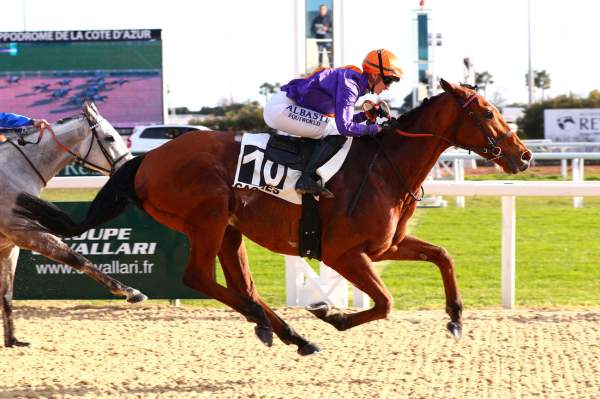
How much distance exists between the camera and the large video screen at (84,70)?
28.7 m

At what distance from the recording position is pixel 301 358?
662cm

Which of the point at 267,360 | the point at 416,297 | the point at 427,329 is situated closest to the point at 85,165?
the point at 267,360

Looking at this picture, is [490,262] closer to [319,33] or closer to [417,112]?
[319,33]

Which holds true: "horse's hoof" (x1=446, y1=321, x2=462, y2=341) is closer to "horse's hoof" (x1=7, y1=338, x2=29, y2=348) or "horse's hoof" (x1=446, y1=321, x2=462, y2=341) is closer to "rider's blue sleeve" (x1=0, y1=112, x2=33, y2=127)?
"horse's hoof" (x1=7, y1=338, x2=29, y2=348)

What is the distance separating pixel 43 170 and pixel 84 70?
72.7ft

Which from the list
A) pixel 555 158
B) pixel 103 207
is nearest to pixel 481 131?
pixel 103 207

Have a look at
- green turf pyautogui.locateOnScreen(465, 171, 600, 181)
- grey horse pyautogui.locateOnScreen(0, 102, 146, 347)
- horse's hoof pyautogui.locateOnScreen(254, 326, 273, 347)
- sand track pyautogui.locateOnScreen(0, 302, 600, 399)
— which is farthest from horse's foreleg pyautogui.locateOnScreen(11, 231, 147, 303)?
green turf pyautogui.locateOnScreen(465, 171, 600, 181)

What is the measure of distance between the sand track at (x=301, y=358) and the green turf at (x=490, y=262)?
1041 millimetres

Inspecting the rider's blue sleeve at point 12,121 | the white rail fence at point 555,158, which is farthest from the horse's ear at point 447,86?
the white rail fence at point 555,158

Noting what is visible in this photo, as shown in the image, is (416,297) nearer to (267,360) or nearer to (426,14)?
(267,360)

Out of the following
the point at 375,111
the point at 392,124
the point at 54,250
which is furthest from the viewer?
the point at 54,250

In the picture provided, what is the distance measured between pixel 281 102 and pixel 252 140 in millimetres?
313

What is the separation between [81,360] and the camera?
22.0 ft

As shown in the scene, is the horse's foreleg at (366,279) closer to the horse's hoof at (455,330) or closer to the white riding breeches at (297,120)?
the horse's hoof at (455,330)
